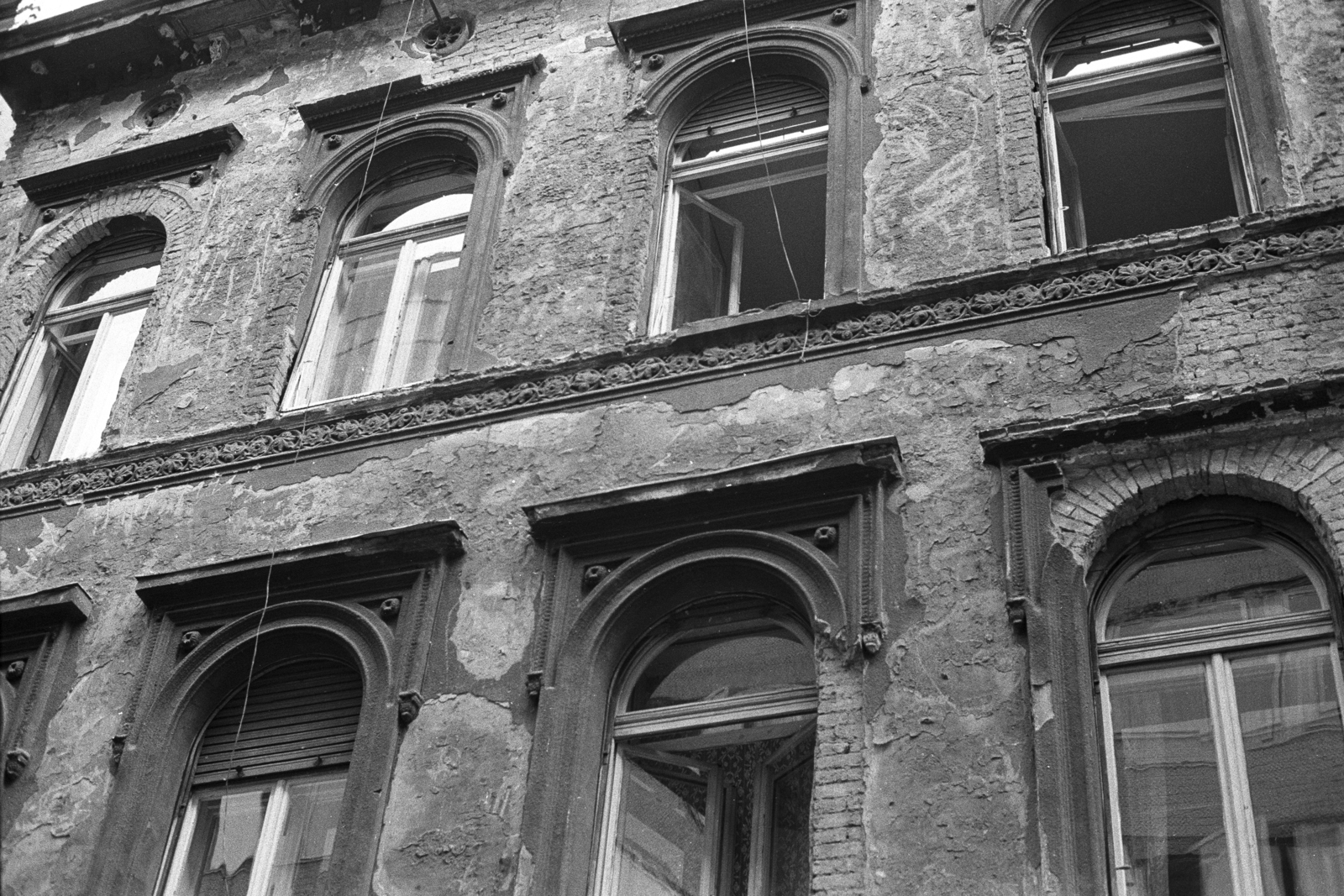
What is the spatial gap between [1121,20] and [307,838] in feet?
18.8

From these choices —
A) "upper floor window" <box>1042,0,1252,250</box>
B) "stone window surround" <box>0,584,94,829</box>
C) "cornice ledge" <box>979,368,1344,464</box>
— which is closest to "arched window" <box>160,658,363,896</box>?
"stone window surround" <box>0,584,94,829</box>

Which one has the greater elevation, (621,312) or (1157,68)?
(1157,68)

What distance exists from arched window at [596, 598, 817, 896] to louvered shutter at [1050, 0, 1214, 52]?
12.2 feet

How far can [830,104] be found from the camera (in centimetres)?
909

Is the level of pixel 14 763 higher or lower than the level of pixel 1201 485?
lower

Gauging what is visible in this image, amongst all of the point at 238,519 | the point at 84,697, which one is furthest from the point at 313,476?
the point at 84,697

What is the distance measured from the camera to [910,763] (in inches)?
250

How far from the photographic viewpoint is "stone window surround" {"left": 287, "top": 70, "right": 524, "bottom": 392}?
9.37 m

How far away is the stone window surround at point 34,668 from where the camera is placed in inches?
307

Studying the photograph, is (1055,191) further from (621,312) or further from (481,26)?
(481,26)

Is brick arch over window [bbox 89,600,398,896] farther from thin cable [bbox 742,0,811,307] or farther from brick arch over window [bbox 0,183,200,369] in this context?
brick arch over window [bbox 0,183,200,369]

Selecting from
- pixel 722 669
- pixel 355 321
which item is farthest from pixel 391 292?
pixel 722 669

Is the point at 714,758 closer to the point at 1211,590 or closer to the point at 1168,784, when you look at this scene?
the point at 1168,784

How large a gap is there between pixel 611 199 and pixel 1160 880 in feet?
15.4
